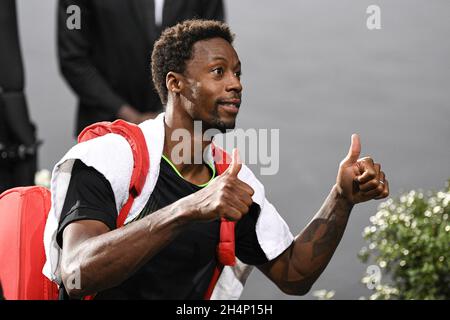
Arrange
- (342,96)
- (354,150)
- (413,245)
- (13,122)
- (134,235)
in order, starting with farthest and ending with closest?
1. (342,96)
2. (413,245)
3. (13,122)
4. (354,150)
5. (134,235)

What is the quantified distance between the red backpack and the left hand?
0.51 m

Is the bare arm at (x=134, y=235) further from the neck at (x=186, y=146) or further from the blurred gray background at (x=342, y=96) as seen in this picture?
the blurred gray background at (x=342, y=96)

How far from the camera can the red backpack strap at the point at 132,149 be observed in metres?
2.24

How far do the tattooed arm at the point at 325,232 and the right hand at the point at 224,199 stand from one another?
0.45 meters

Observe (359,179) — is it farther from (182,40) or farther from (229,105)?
(182,40)

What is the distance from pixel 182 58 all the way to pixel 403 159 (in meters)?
2.45

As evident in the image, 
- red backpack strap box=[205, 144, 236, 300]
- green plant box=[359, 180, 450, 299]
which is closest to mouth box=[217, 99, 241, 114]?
red backpack strap box=[205, 144, 236, 300]

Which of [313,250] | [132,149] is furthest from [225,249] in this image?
[132,149]

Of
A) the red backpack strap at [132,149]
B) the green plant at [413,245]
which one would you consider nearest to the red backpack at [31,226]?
the red backpack strap at [132,149]

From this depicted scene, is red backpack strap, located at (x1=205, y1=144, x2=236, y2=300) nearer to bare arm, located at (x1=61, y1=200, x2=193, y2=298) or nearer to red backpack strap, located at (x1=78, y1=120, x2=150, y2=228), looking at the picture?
red backpack strap, located at (x1=78, y1=120, x2=150, y2=228)

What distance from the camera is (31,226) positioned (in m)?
2.26

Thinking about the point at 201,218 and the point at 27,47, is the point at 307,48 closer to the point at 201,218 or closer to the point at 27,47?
the point at 27,47

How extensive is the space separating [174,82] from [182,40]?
0.12 metres
